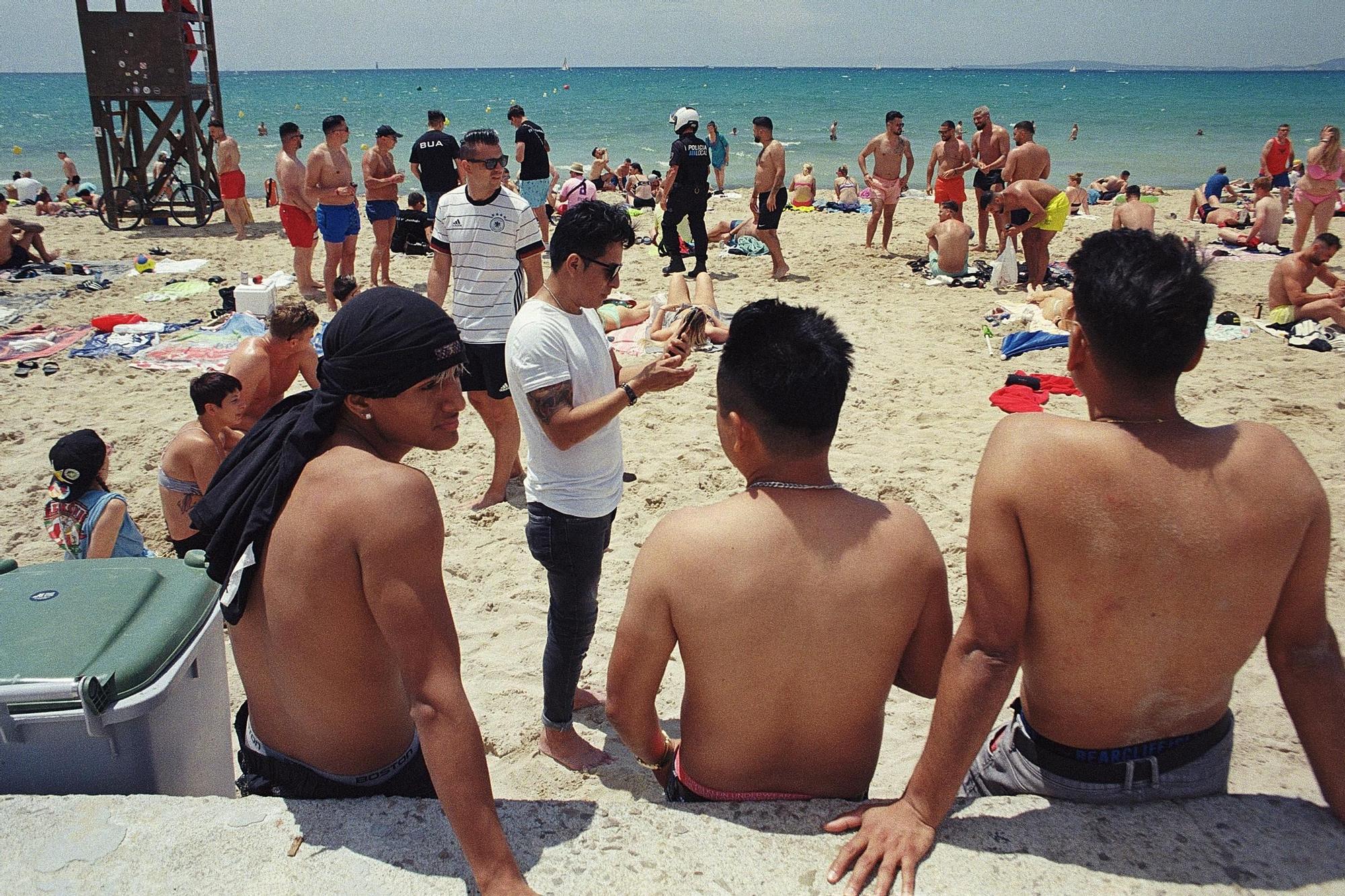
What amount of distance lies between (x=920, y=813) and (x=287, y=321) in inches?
172

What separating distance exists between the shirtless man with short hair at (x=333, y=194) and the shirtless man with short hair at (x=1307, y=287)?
8.87 metres

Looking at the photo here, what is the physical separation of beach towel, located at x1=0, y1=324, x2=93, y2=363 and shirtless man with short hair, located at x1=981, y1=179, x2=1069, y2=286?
31.0 ft

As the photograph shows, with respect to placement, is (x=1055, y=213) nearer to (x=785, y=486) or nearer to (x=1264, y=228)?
(x=1264, y=228)

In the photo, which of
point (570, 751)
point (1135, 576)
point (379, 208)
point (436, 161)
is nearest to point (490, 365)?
point (570, 751)

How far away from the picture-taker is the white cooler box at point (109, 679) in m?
1.75

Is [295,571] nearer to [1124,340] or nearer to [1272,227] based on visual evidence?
[1124,340]

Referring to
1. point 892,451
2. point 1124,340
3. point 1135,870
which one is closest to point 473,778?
point 1135,870

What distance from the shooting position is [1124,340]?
1572mm

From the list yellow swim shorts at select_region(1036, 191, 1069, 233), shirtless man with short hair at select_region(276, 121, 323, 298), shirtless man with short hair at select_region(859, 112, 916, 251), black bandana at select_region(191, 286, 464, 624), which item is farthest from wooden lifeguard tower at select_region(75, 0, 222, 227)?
black bandana at select_region(191, 286, 464, 624)

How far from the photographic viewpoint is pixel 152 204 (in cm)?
1393

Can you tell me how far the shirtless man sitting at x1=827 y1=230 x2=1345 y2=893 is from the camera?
155 centimetres

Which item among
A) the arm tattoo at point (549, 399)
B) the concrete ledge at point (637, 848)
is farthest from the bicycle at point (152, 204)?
the concrete ledge at point (637, 848)

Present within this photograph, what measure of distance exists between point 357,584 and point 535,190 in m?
9.58

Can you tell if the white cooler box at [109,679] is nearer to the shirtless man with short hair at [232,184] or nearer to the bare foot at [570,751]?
the bare foot at [570,751]
